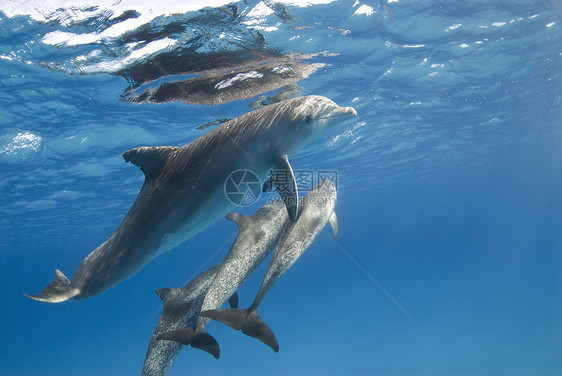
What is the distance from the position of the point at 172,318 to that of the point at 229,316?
2.59 feet

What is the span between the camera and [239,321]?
3.56 meters

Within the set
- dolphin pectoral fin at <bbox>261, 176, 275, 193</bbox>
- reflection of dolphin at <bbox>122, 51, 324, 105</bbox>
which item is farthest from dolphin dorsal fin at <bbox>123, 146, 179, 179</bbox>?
reflection of dolphin at <bbox>122, 51, 324, 105</bbox>

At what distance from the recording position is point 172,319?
12.4 feet

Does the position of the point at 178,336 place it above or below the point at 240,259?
below

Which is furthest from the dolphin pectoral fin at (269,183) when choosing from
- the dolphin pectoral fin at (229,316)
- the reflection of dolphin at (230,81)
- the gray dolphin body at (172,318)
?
the reflection of dolphin at (230,81)

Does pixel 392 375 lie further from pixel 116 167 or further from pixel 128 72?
pixel 128 72

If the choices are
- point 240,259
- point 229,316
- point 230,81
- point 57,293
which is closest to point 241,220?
point 240,259

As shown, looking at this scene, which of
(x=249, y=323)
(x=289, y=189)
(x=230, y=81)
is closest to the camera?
(x=249, y=323)

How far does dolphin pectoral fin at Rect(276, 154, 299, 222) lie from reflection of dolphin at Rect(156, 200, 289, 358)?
1.88 ft

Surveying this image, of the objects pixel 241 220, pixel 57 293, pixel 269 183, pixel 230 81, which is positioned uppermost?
pixel 230 81

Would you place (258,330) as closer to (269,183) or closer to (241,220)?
(241,220)

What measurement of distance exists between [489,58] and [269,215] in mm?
16258

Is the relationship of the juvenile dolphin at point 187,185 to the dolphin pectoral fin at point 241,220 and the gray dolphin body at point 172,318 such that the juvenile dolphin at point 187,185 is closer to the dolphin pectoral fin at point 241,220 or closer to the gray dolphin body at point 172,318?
the dolphin pectoral fin at point 241,220

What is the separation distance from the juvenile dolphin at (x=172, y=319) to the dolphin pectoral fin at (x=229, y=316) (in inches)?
19.2
